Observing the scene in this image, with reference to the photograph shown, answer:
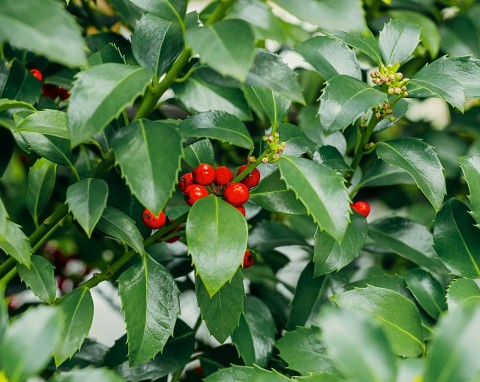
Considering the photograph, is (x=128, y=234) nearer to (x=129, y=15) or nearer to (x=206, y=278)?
(x=206, y=278)

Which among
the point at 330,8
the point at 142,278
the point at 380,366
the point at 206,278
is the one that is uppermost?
the point at 330,8

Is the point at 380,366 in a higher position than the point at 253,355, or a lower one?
higher

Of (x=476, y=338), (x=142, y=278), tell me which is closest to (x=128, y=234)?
→ (x=142, y=278)

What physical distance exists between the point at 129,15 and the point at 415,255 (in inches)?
19.0

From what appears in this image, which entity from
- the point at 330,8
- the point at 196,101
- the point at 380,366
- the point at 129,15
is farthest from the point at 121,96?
the point at 129,15

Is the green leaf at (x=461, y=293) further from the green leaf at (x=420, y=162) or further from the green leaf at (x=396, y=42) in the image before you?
the green leaf at (x=396, y=42)

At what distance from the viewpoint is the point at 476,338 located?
1.36 ft

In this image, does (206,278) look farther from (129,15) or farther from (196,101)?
(129,15)

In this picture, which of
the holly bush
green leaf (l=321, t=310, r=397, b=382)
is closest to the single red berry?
the holly bush

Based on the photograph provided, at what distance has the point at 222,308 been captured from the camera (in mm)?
722

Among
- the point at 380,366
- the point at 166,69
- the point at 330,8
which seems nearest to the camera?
the point at 380,366

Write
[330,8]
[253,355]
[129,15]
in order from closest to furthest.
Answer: [330,8] → [253,355] → [129,15]

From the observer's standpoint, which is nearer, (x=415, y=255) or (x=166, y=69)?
(x=166, y=69)

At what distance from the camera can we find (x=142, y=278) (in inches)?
28.5
